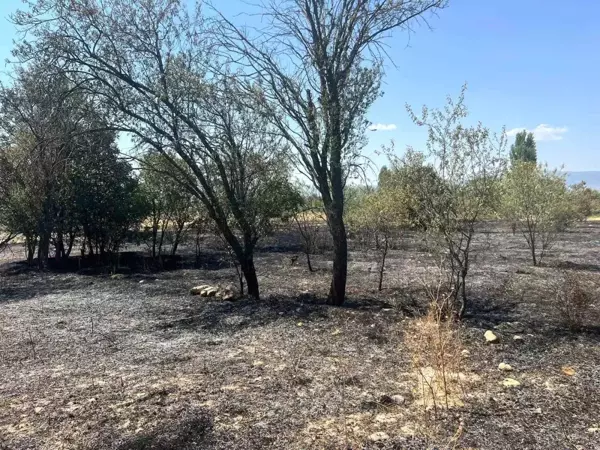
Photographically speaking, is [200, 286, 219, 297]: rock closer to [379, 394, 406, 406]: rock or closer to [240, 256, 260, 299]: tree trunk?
[240, 256, 260, 299]: tree trunk

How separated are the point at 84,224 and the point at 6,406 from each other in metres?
10.6

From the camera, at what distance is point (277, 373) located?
4727 mm

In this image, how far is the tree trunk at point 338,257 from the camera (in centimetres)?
779

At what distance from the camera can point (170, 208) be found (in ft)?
44.9

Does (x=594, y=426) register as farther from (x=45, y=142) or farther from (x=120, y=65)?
(x=45, y=142)

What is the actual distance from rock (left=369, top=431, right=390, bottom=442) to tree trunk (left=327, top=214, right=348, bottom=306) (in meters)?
4.59

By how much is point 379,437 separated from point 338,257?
4683 mm

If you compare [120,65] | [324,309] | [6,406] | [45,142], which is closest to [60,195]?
[45,142]

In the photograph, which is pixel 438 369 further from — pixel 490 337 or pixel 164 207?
pixel 164 207

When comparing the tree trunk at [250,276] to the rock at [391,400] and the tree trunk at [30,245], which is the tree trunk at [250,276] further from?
the tree trunk at [30,245]

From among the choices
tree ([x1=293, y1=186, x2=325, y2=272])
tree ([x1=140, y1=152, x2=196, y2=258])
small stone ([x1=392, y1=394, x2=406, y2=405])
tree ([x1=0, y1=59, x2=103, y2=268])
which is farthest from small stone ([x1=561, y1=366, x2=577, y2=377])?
tree ([x1=0, y1=59, x2=103, y2=268])

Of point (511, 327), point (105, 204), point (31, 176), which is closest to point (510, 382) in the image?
point (511, 327)

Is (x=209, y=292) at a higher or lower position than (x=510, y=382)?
higher

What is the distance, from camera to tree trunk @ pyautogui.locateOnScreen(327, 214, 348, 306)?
307 inches
